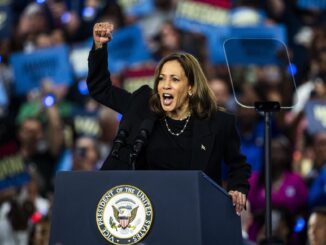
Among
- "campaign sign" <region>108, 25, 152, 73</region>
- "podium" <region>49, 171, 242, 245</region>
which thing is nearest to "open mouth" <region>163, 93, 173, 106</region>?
"podium" <region>49, 171, 242, 245</region>

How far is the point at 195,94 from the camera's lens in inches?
173

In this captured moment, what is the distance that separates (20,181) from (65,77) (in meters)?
1.27

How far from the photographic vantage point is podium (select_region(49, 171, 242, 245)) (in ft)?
12.3

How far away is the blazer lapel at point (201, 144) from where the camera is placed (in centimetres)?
425

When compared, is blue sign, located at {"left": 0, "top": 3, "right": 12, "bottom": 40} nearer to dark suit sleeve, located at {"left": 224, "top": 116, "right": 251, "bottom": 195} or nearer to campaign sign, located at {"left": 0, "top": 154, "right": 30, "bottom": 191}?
campaign sign, located at {"left": 0, "top": 154, "right": 30, "bottom": 191}

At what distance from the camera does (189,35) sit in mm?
9227

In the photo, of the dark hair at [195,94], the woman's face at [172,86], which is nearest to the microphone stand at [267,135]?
the dark hair at [195,94]

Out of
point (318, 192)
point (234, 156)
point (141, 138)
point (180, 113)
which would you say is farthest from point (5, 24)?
point (141, 138)

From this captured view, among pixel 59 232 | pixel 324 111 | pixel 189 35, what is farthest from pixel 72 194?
pixel 189 35

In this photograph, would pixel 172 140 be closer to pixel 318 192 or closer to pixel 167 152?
pixel 167 152

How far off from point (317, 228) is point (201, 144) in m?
2.06

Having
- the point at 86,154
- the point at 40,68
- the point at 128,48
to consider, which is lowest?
the point at 86,154

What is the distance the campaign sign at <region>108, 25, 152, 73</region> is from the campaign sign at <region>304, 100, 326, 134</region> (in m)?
1.85

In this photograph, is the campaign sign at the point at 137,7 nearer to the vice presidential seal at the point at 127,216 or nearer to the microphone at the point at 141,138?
the microphone at the point at 141,138
